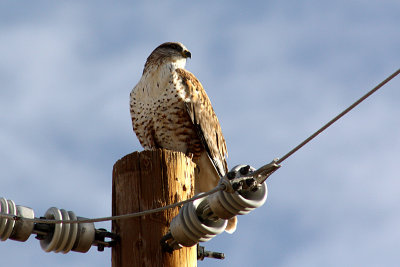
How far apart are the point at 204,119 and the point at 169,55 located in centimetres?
99

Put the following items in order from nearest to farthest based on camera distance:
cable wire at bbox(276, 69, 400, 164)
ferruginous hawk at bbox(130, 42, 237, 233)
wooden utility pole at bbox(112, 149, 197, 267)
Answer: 1. cable wire at bbox(276, 69, 400, 164)
2. wooden utility pole at bbox(112, 149, 197, 267)
3. ferruginous hawk at bbox(130, 42, 237, 233)

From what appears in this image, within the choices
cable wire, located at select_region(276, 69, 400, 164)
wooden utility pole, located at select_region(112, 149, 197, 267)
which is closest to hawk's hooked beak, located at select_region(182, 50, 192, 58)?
wooden utility pole, located at select_region(112, 149, 197, 267)

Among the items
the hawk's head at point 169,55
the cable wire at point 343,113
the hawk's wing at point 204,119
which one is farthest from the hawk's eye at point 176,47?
the cable wire at point 343,113

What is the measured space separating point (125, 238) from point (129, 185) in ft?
0.91

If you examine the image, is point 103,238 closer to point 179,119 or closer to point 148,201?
point 148,201

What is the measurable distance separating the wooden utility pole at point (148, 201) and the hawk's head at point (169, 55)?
149 inches

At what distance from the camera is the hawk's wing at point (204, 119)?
7.41 metres

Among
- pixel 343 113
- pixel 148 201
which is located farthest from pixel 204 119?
pixel 343 113

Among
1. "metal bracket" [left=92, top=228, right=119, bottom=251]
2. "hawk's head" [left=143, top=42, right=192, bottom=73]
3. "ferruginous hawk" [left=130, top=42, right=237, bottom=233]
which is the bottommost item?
"metal bracket" [left=92, top=228, right=119, bottom=251]

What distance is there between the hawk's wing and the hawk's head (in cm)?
30

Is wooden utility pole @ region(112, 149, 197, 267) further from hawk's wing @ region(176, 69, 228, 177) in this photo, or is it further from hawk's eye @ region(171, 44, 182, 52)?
hawk's eye @ region(171, 44, 182, 52)

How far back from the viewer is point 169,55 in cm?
Answer: 816

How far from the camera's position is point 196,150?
7.45 metres

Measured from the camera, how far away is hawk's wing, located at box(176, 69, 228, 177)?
→ 741 centimetres
